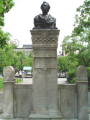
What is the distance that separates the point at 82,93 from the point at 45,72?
71.9 inches

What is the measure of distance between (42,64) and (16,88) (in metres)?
1.63

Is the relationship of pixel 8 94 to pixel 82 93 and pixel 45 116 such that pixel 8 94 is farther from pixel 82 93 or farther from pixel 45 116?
pixel 82 93

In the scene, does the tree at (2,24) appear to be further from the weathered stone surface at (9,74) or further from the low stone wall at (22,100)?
the low stone wall at (22,100)

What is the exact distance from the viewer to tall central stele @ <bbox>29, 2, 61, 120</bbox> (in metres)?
6.64

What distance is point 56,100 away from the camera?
6723mm

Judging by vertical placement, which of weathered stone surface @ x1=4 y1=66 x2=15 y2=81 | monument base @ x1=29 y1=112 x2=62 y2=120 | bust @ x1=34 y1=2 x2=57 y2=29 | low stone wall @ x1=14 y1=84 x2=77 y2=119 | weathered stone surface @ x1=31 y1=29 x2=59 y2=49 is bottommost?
monument base @ x1=29 y1=112 x2=62 y2=120

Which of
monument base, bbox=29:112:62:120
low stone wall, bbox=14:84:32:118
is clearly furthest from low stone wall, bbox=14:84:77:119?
monument base, bbox=29:112:62:120

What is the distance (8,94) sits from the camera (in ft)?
23.1

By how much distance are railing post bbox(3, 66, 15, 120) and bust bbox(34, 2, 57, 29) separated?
7.35ft

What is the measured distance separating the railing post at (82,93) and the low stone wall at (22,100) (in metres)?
2.09

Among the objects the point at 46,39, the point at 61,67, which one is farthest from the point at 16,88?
the point at 61,67

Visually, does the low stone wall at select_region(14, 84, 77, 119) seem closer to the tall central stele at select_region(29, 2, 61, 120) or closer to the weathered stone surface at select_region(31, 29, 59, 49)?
the tall central stele at select_region(29, 2, 61, 120)

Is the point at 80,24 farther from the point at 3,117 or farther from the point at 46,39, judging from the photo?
the point at 3,117

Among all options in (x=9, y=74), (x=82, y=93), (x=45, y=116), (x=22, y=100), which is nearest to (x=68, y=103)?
(x=82, y=93)
